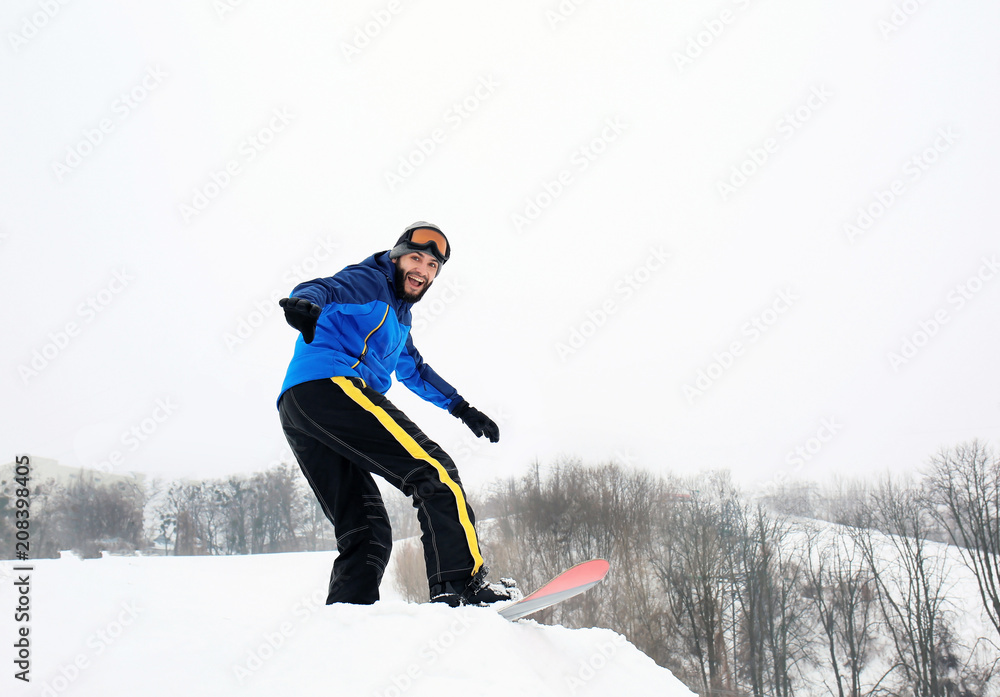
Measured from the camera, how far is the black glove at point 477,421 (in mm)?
3238

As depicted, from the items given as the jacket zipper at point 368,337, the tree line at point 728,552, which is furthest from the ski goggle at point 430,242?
the tree line at point 728,552

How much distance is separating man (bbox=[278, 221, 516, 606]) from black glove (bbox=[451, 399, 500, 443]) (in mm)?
645

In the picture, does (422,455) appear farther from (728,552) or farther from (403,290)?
(728,552)

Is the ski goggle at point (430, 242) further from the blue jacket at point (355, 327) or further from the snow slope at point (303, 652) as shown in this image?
the snow slope at point (303, 652)

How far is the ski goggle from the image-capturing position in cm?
281

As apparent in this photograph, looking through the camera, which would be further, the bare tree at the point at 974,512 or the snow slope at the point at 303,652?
the bare tree at the point at 974,512

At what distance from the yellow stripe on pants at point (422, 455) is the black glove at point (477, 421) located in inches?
36.0

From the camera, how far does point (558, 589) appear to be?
2.25 meters

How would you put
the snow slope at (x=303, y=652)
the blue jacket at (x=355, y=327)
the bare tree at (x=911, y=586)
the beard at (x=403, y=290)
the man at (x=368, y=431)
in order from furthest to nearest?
the bare tree at (x=911, y=586), the beard at (x=403, y=290), the blue jacket at (x=355, y=327), the man at (x=368, y=431), the snow slope at (x=303, y=652)

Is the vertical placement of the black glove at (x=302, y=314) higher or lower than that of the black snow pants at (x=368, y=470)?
higher

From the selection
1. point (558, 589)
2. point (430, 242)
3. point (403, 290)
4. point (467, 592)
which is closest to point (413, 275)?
point (403, 290)

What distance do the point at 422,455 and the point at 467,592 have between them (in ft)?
1.94

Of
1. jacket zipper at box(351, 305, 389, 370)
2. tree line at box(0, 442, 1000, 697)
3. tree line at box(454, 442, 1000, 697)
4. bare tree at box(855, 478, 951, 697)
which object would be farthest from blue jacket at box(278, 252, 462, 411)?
bare tree at box(855, 478, 951, 697)

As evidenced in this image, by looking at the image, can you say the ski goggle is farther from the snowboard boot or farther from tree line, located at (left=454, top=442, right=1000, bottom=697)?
tree line, located at (left=454, top=442, right=1000, bottom=697)
